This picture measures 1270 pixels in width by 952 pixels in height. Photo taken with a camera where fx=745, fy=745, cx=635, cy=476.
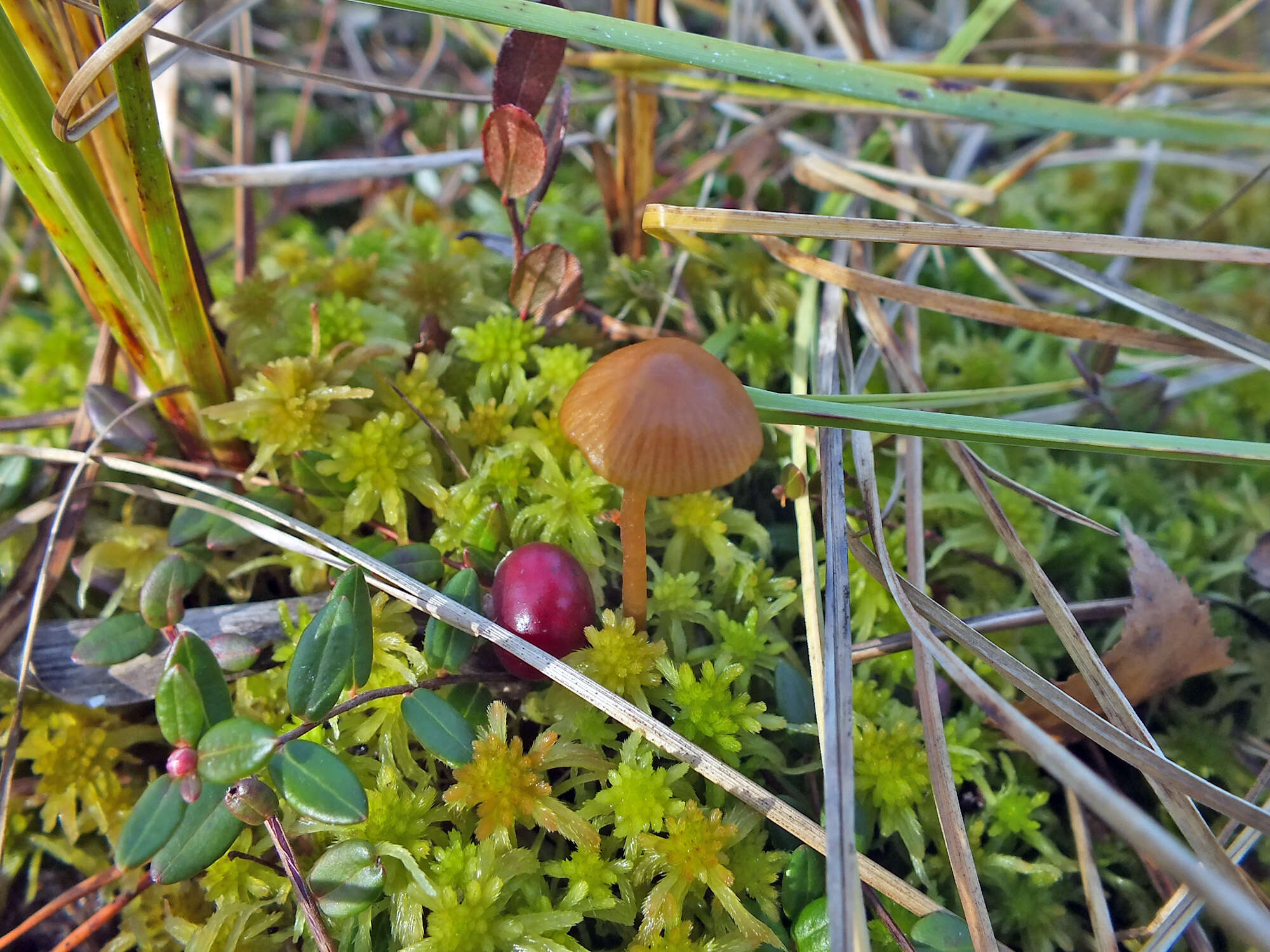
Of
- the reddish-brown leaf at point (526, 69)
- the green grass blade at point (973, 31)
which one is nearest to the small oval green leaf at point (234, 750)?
the reddish-brown leaf at point (526, 69)

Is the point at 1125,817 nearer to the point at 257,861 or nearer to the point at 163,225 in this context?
the point at 257,861

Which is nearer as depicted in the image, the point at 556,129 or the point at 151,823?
the point at 151,823

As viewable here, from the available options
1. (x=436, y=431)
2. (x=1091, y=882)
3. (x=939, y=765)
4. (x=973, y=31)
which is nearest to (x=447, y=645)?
(x=436, y=431)

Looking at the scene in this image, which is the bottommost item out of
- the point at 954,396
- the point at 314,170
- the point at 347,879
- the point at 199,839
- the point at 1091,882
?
the point at 1091,882

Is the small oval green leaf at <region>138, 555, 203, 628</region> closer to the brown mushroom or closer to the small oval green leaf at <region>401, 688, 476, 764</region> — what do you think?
the small oval green leaf at <region>401, 688, 476, 764</region>

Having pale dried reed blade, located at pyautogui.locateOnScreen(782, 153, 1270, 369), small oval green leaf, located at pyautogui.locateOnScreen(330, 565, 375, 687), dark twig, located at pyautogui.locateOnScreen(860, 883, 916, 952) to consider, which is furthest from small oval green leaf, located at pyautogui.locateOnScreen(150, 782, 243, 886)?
pale dried reed blade, located at pyautogui.locateOnScreen(782, 153, 1270, 369)

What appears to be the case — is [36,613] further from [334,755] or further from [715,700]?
[715,700]

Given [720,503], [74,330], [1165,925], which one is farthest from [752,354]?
[74,330]
